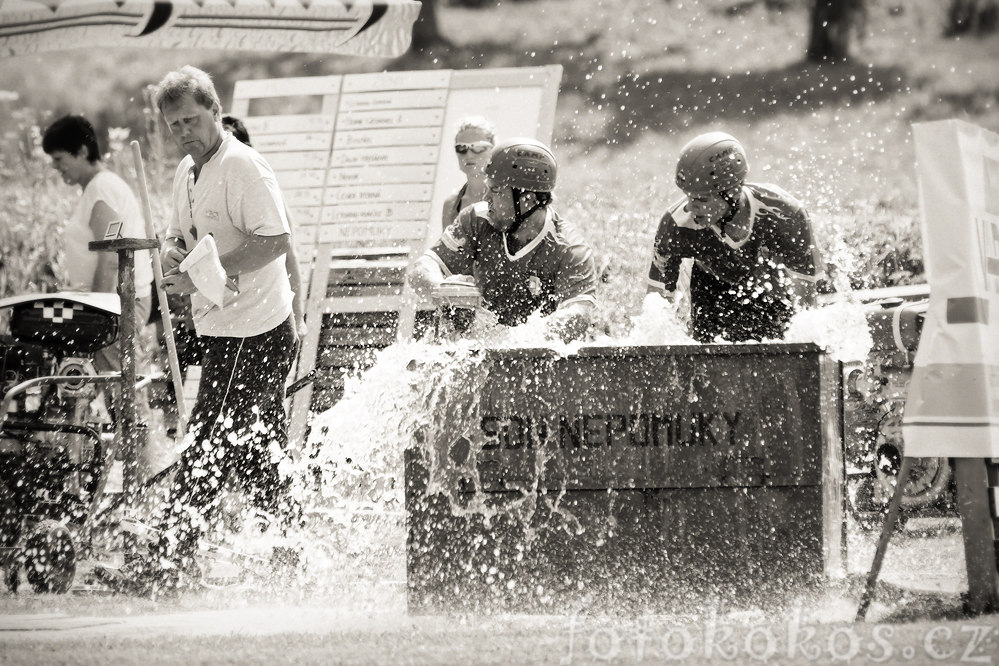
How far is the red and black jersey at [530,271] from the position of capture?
17.5ft

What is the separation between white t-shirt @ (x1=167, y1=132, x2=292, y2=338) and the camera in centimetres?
528

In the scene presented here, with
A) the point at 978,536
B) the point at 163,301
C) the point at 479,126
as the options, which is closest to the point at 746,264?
the point at 978,536

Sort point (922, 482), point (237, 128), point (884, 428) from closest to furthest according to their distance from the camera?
point (237, 128), point (922, 482), point (884, 428)

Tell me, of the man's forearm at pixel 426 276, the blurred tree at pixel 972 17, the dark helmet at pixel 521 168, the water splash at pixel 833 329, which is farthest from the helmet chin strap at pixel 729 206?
the blurred tree at pixel 972 17

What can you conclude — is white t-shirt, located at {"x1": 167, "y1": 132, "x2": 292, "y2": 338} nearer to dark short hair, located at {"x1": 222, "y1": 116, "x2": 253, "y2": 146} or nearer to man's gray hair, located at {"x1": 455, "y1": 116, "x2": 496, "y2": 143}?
dark short hair, located at {"x1": 222, "y1": 116, "x2": 253, "y2": 146}

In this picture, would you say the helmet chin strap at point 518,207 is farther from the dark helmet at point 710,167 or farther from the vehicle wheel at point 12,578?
the vehicle wheel at point 12,578

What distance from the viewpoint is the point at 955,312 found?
4.58m

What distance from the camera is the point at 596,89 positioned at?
8688mm

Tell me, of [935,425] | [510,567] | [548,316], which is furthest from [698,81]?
[510,567]

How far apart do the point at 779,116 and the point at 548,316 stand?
4234 mm

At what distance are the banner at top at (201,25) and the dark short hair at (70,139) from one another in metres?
1.85

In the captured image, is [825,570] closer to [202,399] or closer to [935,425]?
[935,425]

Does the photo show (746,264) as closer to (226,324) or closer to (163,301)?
(226,324)

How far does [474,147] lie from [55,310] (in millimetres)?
2468
